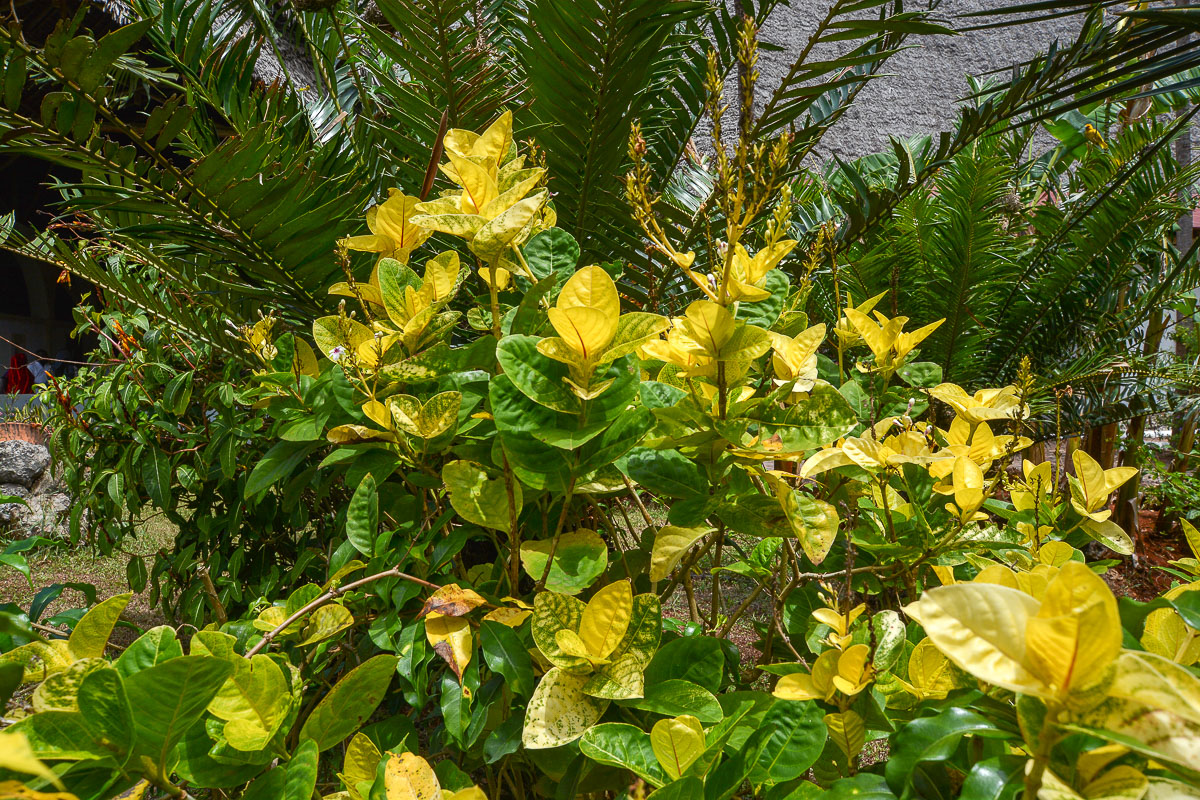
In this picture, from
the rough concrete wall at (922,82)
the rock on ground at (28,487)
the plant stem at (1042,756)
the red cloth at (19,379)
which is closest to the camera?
the plant stem at (1042,756)

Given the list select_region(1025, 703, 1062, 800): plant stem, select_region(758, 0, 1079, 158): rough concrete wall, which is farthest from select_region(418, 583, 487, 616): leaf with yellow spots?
select_region(758, 0, 1079, 158): rough concrete wall

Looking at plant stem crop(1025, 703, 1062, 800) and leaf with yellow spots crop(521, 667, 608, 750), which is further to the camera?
leaf with yellow spots crop(521, 667, 608, 750)

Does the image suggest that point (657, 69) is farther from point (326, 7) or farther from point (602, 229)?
point (326, 7)

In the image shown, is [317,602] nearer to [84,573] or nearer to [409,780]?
[409,780]

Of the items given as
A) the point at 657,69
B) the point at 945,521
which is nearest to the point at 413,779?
the point at 945,521

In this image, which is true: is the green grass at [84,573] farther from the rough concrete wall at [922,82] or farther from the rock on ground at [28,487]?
the rough concrete wall at [922,82]

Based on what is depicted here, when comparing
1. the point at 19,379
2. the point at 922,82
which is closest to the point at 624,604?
the point at 19,379

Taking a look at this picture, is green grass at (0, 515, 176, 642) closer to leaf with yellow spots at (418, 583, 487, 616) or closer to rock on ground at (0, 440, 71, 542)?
rock on ground at (0, 440, 71, 542)

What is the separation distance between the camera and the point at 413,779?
39 cm

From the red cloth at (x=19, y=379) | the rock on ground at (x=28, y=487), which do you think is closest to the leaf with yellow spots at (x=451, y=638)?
the red cloth at (x=19, y=379)

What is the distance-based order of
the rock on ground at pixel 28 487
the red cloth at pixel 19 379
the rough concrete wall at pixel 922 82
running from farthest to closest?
1. the rough concrete wall at pixel 922 82
2. the red cloth at pixel 19 379
3. the rock on ground at pixel 28 487

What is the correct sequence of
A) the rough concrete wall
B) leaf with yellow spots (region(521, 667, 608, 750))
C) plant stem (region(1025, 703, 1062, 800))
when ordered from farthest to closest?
the rough concrete wall → leaf with yellow spots (region(521, 667, 608, 750)) → plant stem (region(1025, 703, 1062, 800))

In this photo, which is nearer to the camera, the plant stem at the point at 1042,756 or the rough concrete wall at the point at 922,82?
the plant stem at the point at 1042,756

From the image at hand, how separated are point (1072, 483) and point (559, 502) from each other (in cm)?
49
